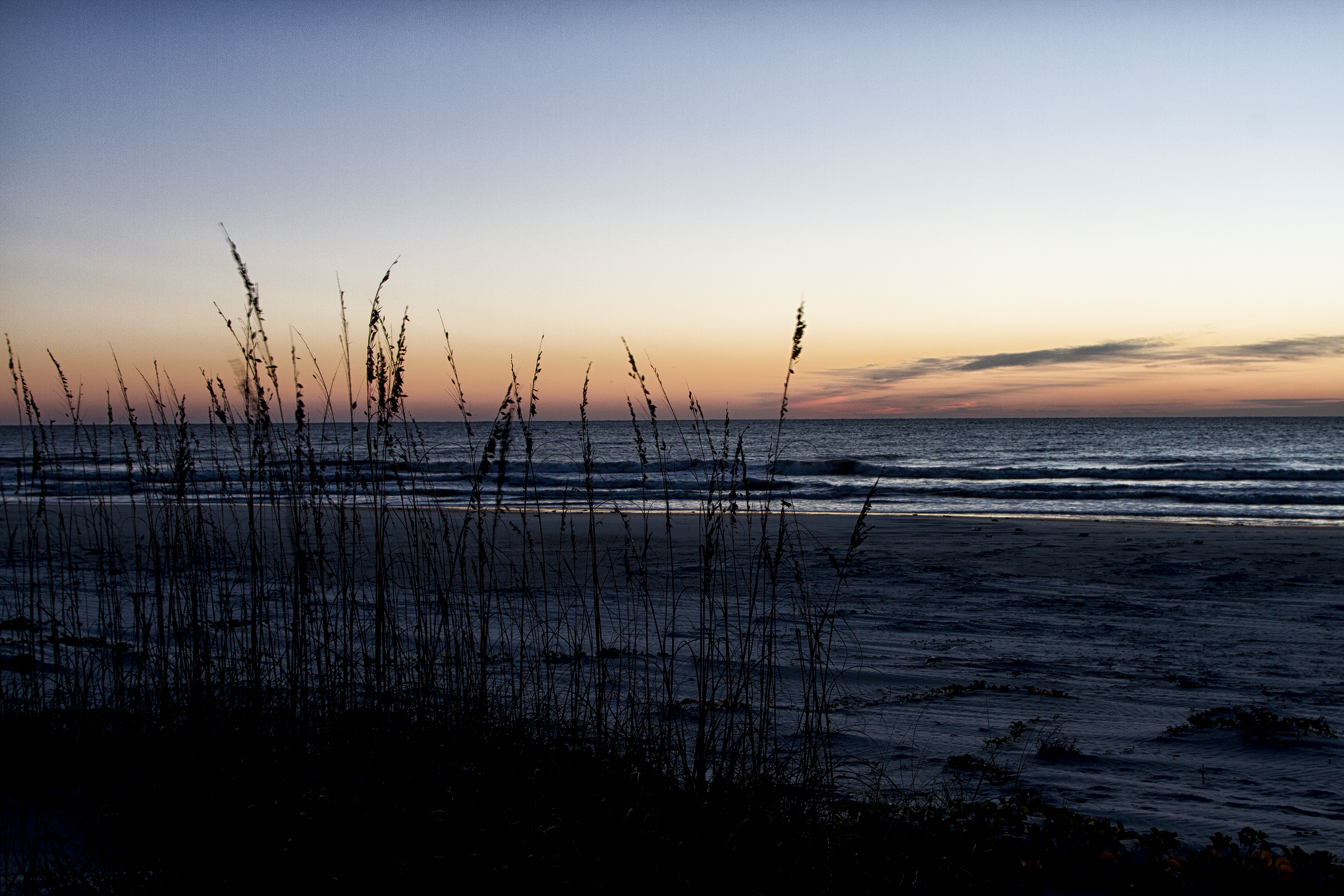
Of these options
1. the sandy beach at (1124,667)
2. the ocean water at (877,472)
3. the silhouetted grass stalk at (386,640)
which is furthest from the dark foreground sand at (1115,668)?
the ocean water at (877,472)

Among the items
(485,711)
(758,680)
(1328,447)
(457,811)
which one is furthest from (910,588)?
(1328,447)

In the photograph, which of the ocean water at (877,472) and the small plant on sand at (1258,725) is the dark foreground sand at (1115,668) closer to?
the small plant on sand at (1258,725)

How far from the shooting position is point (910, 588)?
29.7ft

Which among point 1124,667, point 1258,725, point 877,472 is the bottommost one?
point 877,472

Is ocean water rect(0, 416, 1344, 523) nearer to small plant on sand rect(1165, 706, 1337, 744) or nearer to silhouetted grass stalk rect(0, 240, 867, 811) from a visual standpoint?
silhouetted grass stalk rect(0, 240, 867, 811)

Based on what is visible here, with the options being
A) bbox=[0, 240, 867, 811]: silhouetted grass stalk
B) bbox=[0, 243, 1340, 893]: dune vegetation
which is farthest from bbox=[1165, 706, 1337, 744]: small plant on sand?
Result: bbox=[0, 240, 867, 811]: silhouetted grass stalk

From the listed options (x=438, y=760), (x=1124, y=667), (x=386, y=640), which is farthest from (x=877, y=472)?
(x=438, y=760)

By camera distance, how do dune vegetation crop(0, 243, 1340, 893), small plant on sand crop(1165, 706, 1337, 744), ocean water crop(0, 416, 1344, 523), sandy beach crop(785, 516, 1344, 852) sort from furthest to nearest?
ocean water crop(0, 416, 1344, 523) < small plant on sand crop(1165, 706, 1337, 744) < sandy beach crop(785, 516, 1344, 852) < dune vegetation crop(0, 243, 1340, 893)

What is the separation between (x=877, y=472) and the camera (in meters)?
32.2

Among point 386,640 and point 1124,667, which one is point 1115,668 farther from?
point 386,640

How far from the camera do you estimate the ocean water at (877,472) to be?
4.54m

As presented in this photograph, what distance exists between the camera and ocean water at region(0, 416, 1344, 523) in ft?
14.9

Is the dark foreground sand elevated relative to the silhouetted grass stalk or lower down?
lower down

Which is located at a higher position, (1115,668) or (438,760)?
(438,760)
